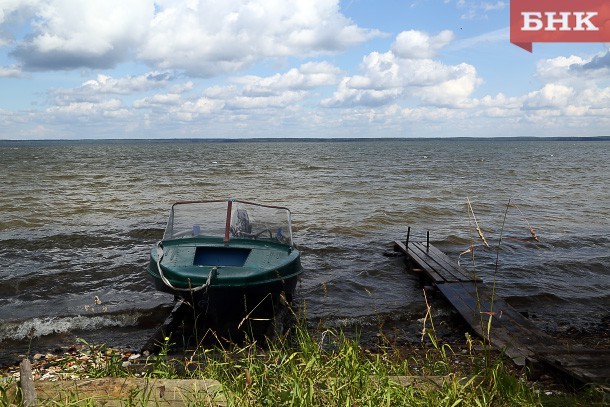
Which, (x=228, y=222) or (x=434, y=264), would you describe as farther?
(x=434, y=264)

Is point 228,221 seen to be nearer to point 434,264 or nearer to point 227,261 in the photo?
point 227,261

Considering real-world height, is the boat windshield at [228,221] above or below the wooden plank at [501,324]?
above

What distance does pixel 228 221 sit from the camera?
971 cm

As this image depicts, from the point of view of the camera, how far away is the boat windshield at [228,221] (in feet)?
32.0

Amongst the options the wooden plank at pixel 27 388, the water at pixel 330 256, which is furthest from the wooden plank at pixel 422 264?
the wooden plank at pixel 27 388

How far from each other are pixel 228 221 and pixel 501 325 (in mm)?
5146

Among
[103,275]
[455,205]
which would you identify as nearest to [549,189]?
[455,205]

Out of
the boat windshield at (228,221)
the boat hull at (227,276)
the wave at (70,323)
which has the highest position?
the boat windshield at (228,221)

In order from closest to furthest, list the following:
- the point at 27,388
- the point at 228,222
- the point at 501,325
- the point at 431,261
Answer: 1. the point at 27,388
2. the point at 501,325
3. the point at 228,222
4. the point at 431,261

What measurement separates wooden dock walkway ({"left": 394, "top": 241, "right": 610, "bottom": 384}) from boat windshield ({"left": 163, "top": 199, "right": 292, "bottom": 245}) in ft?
11.9

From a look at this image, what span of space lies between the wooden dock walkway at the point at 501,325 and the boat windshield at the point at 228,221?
11.9 ft

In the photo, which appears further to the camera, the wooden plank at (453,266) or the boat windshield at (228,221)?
the wooden plank at (453,266)

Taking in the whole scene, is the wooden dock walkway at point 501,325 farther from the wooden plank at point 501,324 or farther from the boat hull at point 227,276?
the boat hull at point 227,276

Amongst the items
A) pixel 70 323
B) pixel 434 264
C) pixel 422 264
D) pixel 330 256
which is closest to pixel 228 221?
pixel 70 323
